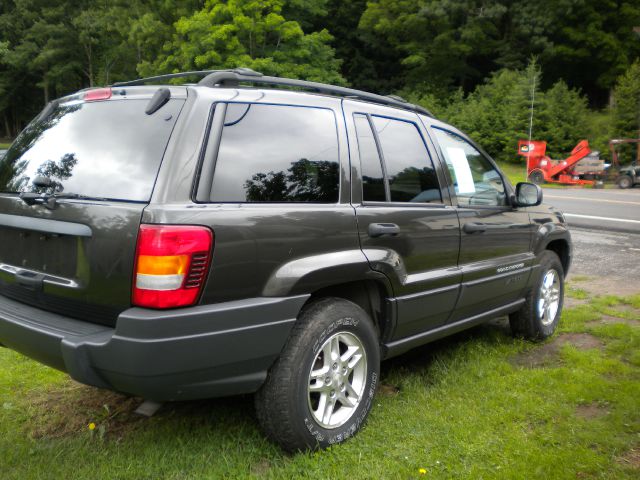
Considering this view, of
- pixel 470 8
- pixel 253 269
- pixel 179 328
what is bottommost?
pixel 179 328

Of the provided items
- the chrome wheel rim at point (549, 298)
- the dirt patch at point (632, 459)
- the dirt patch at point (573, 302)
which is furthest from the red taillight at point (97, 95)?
the dirt patch at point (573, 302)

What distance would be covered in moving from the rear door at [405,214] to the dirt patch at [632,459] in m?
1.27

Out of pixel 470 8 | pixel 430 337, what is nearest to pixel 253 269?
pixel 430 337

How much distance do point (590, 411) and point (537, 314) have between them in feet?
4.32

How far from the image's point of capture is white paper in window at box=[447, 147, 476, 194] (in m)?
4.07

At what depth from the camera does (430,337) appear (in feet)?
12.3

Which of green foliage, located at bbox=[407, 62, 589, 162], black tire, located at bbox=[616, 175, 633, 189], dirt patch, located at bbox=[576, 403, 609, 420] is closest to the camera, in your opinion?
dirt patch, located at bbox=[576, 403, 609, 420]

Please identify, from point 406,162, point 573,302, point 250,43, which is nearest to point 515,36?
point 250,43

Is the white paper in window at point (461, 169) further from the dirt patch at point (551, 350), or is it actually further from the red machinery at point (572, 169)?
the red machinery at point (572, 169)

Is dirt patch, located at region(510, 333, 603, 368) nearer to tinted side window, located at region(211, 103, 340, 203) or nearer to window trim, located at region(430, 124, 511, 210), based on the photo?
window trim, located at region(430, 124, 511, 210)

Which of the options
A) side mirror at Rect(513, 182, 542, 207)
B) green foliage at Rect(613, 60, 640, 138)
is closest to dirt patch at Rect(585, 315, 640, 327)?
side mirror at Rect(513, 182, 542, 207)

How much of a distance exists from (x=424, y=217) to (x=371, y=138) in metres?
0.58

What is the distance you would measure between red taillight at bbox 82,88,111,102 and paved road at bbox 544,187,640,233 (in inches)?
437

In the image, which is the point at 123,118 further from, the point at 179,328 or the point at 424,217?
the point at 424,217
